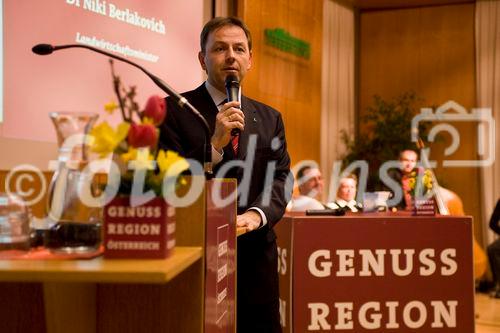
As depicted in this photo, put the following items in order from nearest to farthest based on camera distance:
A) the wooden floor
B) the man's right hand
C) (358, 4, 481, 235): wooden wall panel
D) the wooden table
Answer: the wooden table → the man's right hand → the wooden floor → (358, 4, 481, 235): wooden wall panel

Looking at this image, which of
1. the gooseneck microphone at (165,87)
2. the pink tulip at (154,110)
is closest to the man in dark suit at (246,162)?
the gooseneck microphone at (165,87)

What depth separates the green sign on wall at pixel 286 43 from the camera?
6.00 metres

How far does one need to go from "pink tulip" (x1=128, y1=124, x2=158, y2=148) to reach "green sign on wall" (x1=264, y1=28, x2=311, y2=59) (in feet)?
16.4

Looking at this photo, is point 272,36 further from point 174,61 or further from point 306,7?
point 174,61

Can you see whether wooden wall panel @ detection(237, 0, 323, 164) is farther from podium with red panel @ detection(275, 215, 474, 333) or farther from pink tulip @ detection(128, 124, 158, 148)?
pink tulip @ detection(128, 124, 158, 148)

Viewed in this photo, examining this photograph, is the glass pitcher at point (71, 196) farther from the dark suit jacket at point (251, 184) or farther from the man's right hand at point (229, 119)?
the dark suit jacket at point (251, 184)

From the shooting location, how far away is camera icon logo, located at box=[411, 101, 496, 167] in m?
7.61

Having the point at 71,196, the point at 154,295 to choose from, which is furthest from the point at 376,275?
the point at 71,196

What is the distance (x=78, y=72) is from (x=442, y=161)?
5.61 m

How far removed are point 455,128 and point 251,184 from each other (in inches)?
247

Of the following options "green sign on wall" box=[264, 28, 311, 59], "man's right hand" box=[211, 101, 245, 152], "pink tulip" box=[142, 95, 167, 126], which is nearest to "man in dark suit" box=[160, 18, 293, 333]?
"man's right hand" box=[211, 101, 245, 152]

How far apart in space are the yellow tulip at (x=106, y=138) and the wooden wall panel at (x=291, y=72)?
14.9 ft

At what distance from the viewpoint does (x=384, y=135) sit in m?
7.56

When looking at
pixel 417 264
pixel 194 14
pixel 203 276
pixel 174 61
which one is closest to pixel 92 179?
pixel 203 276
